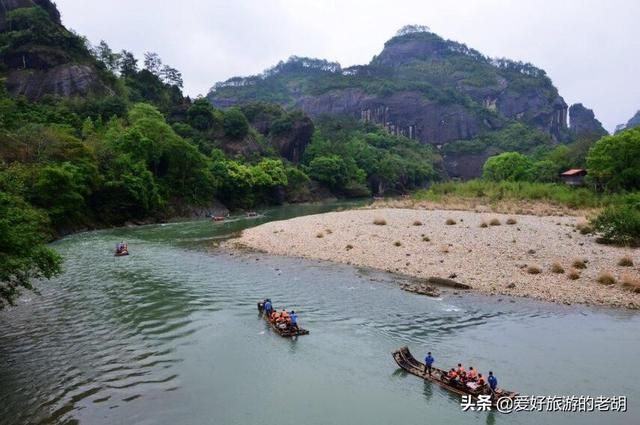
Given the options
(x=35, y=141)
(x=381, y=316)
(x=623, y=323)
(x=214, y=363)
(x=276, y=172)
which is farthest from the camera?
(x=276, y=172)

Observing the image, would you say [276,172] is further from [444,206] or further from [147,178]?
[444,206]

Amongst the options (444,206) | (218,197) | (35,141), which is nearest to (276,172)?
(218,197)

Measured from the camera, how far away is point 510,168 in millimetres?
107438

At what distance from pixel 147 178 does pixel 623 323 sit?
213 feet

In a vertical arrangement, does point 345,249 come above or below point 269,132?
below

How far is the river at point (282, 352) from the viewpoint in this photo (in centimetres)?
1620

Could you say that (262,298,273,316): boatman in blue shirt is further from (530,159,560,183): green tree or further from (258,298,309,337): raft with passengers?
(530,159,560,183): green tree

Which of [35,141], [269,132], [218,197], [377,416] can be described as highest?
[269,132]

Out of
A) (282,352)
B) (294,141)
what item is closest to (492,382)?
(282,352)

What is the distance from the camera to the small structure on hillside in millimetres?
81250

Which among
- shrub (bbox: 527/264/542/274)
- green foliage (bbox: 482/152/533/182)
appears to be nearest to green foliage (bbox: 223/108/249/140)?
green foliage (bbox: 482/152/533/182)

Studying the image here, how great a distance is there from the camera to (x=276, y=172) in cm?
10825

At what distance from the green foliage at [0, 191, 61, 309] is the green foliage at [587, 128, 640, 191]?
72.1m

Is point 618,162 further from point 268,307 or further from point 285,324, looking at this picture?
point 285,324
